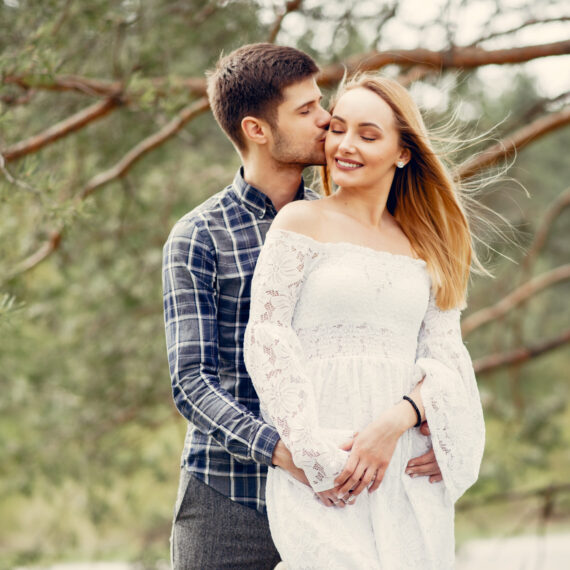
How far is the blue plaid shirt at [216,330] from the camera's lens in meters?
1.76

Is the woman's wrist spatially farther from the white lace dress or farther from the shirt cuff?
the shirt cuff

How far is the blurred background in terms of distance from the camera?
10.1 feet

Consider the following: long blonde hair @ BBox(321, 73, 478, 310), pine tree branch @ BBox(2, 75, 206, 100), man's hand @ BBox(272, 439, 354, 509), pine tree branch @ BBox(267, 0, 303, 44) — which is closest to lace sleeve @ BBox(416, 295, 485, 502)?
long blonde hair @ BBox(321, 73, 478, 310)

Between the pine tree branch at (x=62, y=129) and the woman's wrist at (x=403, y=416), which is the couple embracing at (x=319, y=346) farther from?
the pine tree branch at (x=62, y=129)

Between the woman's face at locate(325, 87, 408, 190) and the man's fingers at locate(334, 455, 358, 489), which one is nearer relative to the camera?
the man's fingers at locate(334, 455, 358, 489)

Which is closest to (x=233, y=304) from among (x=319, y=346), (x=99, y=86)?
(x=319, y=346)

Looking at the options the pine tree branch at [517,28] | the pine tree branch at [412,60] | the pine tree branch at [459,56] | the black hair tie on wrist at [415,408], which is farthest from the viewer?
the pine tree branch at [517,28]

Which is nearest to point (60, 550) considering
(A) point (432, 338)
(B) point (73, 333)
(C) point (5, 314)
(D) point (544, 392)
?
(B) point (73, 333)

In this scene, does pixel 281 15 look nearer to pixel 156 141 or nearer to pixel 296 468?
pixel 156 141

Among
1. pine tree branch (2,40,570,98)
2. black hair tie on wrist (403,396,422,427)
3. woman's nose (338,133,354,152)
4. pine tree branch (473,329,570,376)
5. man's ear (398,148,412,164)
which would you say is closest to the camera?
black hair tie on wrist (403,396,422,427)

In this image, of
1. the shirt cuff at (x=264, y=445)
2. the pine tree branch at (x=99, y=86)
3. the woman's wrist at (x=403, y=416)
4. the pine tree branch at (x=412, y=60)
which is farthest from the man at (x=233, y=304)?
the pine tree branch at (x=412, y=60)

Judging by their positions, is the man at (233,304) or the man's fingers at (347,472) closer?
the man's fingers at (347,472)

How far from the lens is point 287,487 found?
171 centimetres

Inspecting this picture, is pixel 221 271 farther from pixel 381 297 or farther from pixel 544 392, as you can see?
pixel 544 392
